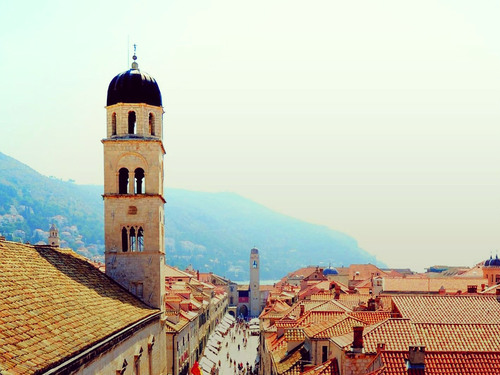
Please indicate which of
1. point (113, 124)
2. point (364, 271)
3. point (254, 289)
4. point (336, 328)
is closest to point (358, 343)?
point (336, 328)

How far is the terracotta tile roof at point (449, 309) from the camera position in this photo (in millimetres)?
31891

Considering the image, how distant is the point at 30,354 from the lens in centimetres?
1510

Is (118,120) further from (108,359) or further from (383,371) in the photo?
(383,371)

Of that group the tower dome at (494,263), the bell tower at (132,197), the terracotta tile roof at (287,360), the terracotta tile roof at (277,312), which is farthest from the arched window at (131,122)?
the tower dome at (494,263)

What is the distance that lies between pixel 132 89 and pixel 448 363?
828 inches

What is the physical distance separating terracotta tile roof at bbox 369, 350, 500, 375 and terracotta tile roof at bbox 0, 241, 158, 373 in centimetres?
937

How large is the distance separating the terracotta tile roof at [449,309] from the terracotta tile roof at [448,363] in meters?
8.59

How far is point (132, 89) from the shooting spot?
112 ft

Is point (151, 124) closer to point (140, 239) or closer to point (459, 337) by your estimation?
point (140, 239)

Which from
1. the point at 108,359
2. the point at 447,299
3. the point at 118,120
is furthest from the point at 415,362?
the point at 118,120

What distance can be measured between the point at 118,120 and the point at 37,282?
47.4ft

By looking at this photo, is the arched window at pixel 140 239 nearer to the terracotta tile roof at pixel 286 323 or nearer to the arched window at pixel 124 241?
the arched window at pixel 124 241

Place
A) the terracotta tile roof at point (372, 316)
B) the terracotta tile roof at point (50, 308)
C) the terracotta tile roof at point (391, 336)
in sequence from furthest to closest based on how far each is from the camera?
1. the terracotta tile roof at point (372, 316)
2. the terracotta tile roof at point (391, 336)
3. the terracotta tile roof at point (50, 308)

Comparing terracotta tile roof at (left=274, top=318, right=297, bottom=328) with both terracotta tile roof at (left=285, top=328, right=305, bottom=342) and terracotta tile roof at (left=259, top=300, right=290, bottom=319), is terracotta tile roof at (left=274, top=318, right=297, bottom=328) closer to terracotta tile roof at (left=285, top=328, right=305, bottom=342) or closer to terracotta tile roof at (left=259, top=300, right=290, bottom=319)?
terracotta tile roof at (left=285, top=328, right=305, bottom=342)
